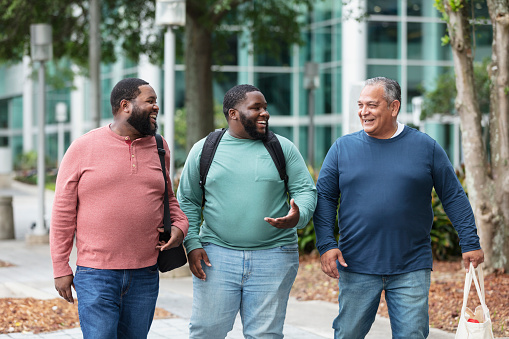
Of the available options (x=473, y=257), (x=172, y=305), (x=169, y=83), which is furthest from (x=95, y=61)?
(x=473, y=257)

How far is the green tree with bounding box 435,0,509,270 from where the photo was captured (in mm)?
7852

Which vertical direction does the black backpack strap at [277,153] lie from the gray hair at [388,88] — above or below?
below

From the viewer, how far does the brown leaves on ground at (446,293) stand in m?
6.44

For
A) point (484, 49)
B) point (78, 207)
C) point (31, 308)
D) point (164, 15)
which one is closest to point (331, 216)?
point (78, 207)

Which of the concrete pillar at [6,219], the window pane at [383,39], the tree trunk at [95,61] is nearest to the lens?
the tree trunk at [95,61]

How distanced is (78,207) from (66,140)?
4407cm

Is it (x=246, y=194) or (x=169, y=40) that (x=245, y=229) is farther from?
(x=169, y=40)

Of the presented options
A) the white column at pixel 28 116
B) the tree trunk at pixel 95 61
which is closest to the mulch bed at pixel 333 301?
the tree trunk at pixel 95 61

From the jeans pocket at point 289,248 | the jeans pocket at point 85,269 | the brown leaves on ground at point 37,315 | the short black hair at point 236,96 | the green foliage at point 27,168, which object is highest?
the short black hair at point 236,96

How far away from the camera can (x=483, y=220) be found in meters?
7.87

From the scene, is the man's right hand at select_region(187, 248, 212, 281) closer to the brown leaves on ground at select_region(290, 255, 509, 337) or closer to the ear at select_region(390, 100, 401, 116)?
the ear at select_region(390, 100, 401, 116)

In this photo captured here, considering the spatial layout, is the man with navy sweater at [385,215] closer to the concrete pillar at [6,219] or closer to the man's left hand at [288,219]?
the man's left hand at [288,219]

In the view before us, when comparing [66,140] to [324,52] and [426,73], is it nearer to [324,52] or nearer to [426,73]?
[324,52]

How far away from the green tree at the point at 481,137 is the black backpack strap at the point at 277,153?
4383mm
